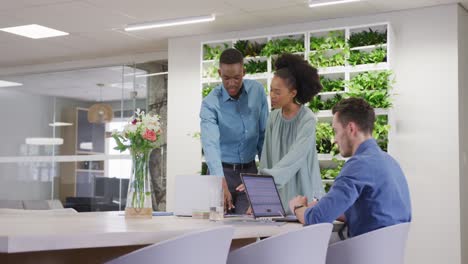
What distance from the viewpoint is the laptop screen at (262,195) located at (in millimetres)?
3152

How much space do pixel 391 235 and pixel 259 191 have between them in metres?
0.63

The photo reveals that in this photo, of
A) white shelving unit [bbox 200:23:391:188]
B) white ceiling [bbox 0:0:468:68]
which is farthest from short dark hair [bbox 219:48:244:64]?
white shelving unit [bbox 200:23:391:188]

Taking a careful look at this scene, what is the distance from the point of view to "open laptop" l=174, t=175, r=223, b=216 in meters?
3.29

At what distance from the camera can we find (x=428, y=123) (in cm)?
711

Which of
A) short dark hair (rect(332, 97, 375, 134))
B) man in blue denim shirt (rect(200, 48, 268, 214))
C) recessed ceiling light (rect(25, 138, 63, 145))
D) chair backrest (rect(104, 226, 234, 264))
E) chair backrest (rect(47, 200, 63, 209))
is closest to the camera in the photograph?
chair backrest (rect(104, 226, 234, 264))

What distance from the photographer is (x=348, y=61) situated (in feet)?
23.5

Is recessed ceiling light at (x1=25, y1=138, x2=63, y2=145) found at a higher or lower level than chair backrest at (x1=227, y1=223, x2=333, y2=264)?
higher

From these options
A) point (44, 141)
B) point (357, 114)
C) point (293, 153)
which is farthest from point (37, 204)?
point (357, 114)

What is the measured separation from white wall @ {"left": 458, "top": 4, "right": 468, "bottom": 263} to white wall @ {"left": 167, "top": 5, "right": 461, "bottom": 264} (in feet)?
0.44

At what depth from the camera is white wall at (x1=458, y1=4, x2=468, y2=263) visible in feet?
23.2

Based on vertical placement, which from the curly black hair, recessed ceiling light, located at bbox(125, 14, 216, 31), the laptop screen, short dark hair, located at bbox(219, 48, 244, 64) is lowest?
the laptop screen

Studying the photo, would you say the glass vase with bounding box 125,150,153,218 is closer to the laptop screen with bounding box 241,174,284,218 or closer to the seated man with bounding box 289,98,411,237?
the laptop screen with bounding box 241,174,284,218

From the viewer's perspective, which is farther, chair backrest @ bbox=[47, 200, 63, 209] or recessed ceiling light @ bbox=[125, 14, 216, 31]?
chair backrest @ bbox=[47, 200, 63, 209]

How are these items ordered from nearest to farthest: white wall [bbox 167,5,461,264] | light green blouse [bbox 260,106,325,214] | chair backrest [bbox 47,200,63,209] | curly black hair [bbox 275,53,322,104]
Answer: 1. light green blouse [bbox 260,106,325,214]
2. curly black hair [bbox 275,53,322,104]
3. white wall [bbox 167,5,461,264]
4. chair backrest [bbox 47,200,63,209]
